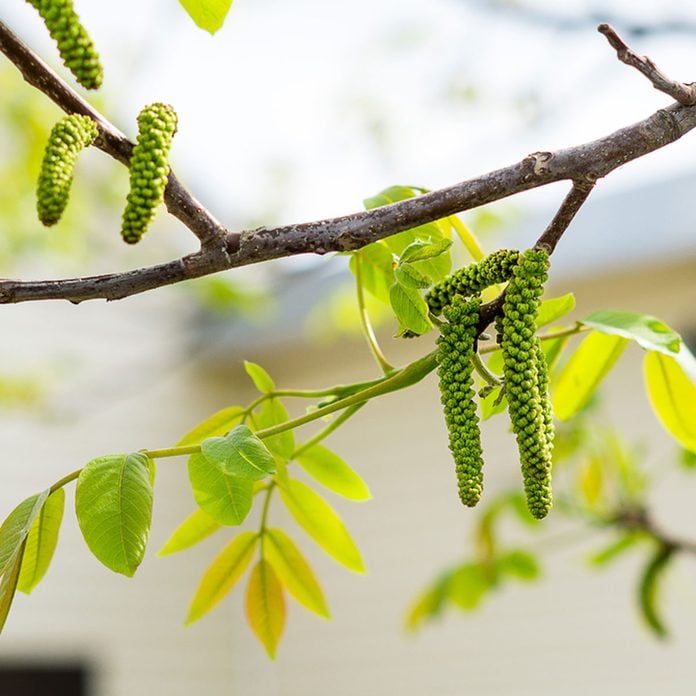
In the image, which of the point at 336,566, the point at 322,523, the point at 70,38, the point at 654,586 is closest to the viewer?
the point at 70,38

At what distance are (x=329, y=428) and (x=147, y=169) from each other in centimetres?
26

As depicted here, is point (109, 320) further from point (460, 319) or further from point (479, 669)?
point (460, 319)

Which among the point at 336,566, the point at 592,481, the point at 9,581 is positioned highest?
the point at 336,566

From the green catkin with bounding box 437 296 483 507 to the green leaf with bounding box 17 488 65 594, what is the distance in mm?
268

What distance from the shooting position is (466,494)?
544 millimetres

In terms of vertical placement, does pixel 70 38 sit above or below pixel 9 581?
above

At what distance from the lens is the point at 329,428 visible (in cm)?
73

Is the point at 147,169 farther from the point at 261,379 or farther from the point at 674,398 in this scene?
the point at 674,398

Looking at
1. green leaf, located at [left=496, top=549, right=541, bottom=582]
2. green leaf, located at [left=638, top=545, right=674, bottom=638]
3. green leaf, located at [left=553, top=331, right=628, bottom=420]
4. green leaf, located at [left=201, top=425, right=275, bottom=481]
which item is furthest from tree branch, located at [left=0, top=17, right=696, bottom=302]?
green leaf, located at [left=496, top=549, right=541, bottom=582]

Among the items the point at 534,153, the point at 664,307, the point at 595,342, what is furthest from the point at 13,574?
the point at 664,307

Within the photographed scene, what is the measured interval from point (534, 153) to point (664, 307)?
4008 mm

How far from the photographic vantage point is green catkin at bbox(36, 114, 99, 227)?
1.73 feet

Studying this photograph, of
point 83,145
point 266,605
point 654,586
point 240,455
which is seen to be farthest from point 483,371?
point 654,586

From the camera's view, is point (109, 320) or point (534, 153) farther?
point (109, 320)
